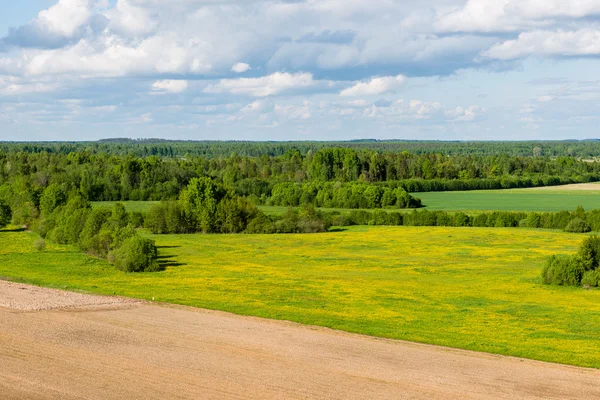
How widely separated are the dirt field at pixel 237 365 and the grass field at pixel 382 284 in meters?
2.93

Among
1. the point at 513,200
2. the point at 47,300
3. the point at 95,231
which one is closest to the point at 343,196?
the point at 513,200

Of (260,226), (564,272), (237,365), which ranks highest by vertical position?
(237,365)

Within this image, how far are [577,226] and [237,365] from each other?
86779 millimetres

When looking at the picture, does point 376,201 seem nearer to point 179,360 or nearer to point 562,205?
point 562,205

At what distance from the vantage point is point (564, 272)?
55688mm

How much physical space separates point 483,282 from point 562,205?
92.1m

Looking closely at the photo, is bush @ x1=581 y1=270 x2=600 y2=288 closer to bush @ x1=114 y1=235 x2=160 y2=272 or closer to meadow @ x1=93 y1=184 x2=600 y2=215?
bush @ x1=114 y1=235 x2=160 y2=272

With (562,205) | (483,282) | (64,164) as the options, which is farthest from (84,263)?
(64,164)

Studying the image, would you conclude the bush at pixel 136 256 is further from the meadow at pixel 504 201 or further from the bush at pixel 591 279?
the meadow at pixel 504 201

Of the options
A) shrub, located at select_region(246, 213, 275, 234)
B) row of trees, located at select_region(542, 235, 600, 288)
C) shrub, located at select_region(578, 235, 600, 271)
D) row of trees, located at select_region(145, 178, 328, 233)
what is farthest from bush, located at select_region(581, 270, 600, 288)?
shrub, located at select_region(246, 213, 275, 234)

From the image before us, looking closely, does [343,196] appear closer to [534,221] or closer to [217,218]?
[534,221]

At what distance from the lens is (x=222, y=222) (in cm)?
10981

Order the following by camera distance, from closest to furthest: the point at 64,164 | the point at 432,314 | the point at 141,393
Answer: the point at 141,393
the point at 432,314
the point at 64,164

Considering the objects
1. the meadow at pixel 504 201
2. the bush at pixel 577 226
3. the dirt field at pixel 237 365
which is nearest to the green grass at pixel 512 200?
the meadow at pixel 504 201
